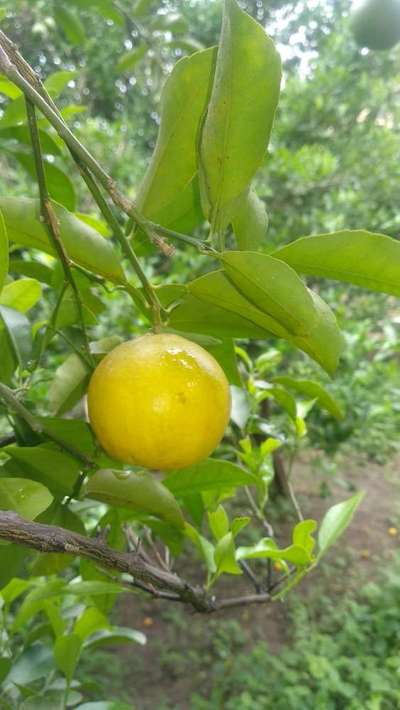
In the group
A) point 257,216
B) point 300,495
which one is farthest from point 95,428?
point 300,495

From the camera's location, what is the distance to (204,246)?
383 mm

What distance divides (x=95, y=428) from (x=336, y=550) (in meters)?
2.34

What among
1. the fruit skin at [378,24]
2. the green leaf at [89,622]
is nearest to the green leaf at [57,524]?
the green leaf at [89,622]

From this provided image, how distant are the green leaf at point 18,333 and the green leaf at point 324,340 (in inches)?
12.9

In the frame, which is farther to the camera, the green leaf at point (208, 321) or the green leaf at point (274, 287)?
the green leaf at point (208, 321)

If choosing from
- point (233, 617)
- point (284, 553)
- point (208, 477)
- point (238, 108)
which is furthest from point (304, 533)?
point (233, 617)

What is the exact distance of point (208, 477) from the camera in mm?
623

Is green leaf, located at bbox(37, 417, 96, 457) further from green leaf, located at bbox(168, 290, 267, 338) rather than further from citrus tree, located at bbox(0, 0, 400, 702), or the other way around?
green leaf, located at bbox(168, 290, 267, 338)

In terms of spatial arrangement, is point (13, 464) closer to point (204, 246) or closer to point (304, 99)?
point (204, 246)

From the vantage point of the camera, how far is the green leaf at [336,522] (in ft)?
2.63

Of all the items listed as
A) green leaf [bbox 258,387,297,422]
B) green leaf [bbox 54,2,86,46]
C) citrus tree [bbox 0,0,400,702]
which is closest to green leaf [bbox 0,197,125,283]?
citrus tree [bbox 0,0,400,702]

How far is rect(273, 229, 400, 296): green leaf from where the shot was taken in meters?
0.37

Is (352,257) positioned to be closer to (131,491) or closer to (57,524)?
(131,491)

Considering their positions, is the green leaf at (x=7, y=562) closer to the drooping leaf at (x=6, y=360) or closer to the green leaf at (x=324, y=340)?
the drooping leaf at (x=6, y=360)
